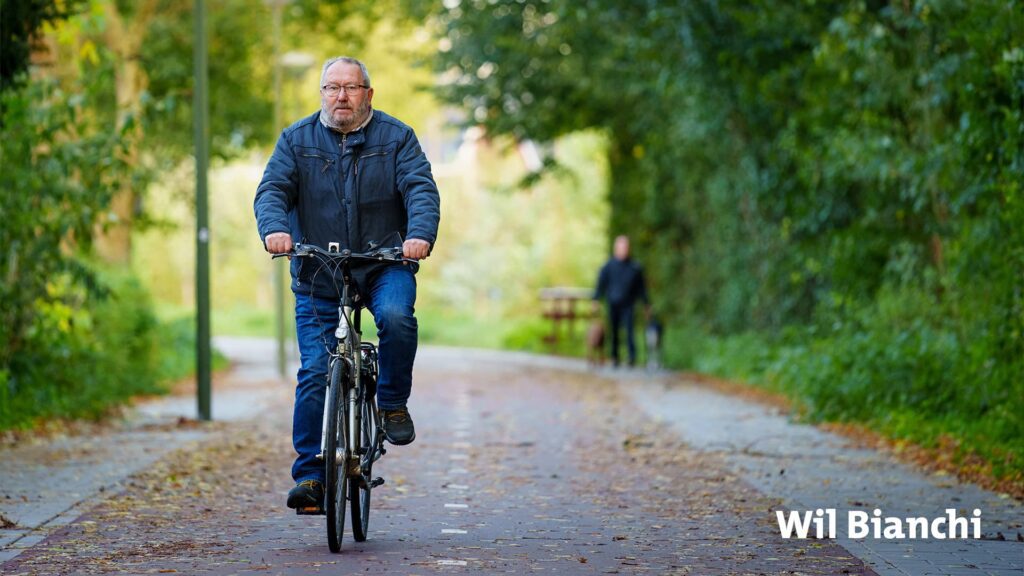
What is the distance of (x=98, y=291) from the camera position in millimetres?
14125

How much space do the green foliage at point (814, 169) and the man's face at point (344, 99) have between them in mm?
4932

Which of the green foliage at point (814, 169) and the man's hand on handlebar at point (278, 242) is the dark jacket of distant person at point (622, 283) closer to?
the green foliage at point (814, 169)

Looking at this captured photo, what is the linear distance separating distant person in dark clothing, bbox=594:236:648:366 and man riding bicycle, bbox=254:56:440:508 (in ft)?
54.1

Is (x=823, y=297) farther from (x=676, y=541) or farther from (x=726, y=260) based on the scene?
(x=676, y=541)

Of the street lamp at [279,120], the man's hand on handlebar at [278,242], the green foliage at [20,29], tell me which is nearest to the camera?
the man's hand on handlebar at [278,242]

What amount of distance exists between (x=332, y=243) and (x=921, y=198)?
776 centimetres

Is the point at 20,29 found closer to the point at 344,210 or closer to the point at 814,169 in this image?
the point at 344,210

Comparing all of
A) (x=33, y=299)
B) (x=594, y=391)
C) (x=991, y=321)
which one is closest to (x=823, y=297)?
(x=594, y=391)

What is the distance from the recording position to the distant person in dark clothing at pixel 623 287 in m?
24.0

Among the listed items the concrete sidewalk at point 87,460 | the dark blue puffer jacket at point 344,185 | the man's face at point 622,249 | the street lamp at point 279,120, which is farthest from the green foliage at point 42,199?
the man's face at point 622,249

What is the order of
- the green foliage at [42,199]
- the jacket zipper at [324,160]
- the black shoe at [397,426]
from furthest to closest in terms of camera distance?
the green foliage at [42,199], the black shoe at [397,426], the jacket zipper at [324,160]

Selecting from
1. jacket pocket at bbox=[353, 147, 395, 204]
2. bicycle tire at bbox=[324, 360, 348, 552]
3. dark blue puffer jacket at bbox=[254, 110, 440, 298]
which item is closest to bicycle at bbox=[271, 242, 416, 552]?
bicycle tire at bbox=[324, 360, 348, 552]

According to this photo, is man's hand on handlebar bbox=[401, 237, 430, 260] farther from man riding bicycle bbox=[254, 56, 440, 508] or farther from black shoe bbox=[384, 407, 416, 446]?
black shoe bbox=[384, 407, 416, 446]

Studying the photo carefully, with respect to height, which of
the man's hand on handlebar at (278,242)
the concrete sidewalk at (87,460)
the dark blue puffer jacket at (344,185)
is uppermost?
the dark blue puffer jacket at (344,185)
